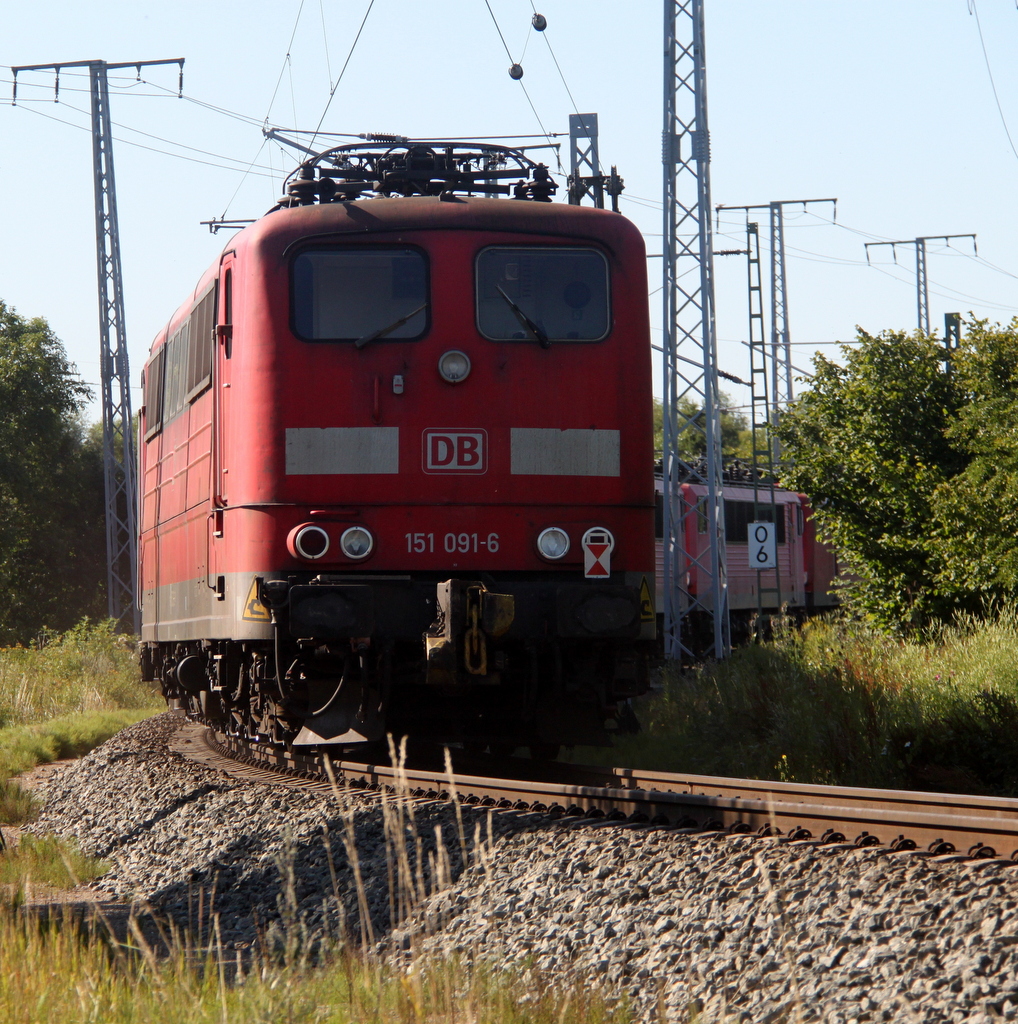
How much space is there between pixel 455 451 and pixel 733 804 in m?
3.31

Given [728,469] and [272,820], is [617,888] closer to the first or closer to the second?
[272,820]

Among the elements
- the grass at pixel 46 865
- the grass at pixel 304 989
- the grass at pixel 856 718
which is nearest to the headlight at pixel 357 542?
the grass at pixel 46 865

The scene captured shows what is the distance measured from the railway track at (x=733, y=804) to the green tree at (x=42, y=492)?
107 feet

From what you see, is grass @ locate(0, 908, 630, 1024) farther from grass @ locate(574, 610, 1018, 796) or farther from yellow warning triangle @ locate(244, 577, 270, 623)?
grass @ locate(574, 610, 1018, 796)

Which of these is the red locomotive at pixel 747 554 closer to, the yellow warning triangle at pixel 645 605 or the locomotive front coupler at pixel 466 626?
the yellow warning triangle at pixel 645 605

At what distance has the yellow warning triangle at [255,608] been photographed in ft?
25.9

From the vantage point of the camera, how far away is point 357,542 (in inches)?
310

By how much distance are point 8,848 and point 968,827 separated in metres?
6.73

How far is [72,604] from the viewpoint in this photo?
47.1 m

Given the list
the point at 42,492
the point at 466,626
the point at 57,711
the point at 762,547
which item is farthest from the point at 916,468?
the point at 42,492

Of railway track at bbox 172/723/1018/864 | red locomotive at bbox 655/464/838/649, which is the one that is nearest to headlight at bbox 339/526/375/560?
railway track at bbox 172/723/1018/864

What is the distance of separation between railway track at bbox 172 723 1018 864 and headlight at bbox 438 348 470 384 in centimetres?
246

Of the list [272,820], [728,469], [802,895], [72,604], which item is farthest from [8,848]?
[72,604]

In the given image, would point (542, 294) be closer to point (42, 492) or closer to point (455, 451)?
point (455, 451)
